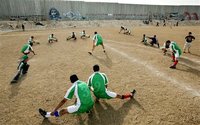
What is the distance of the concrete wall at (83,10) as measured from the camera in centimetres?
5062

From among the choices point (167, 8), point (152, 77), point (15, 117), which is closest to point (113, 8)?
point (167, 8)

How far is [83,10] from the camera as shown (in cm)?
5950

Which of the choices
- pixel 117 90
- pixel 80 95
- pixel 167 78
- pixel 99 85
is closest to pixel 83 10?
pixel 167 78

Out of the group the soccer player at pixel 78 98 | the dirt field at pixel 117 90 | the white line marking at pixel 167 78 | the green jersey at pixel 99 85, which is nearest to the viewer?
the soccer player at pixel 78 98

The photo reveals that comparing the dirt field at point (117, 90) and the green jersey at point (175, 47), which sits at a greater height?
the green jersey at point (175, 47)

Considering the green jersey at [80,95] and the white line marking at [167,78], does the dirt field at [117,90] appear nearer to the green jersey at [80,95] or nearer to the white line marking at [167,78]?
the white line marking at [167,78]

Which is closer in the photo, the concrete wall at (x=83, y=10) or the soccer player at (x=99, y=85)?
the soccer player at (x=99, y=85)

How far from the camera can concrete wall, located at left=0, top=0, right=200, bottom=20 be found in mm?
50625

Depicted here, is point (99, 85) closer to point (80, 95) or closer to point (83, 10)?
point (80, 95)

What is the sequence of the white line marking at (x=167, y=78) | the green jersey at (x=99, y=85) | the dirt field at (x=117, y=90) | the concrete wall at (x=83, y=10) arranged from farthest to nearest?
1. the concrete wall at (x=83, y=10)
2. the white line marking at (x=167, y=78)
3. the green jersey at (x=99, y=85)
4. the dirt field at (x=117, y=90)

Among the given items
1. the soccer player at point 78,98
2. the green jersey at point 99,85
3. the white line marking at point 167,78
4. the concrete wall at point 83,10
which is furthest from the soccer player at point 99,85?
the concrete wall at point 83,10

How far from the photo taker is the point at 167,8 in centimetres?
7325

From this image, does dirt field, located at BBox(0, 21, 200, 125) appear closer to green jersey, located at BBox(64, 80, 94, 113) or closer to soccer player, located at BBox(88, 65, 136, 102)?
soccer player, located at BBox(88, 65, 136, 102)

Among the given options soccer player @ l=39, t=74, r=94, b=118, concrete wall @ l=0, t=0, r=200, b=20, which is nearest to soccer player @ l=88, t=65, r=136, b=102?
soccer player @ l=39, t=74, r=94, b=118
